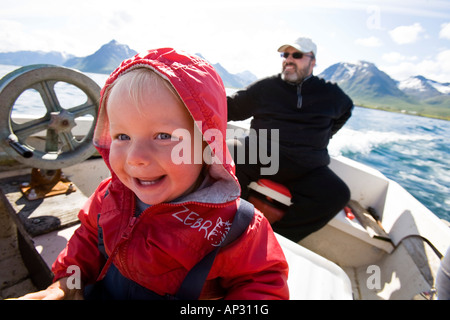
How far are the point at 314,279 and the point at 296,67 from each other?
189 cm

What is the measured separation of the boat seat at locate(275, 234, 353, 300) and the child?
12.0 inches

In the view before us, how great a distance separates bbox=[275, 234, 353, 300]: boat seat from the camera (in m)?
0.91

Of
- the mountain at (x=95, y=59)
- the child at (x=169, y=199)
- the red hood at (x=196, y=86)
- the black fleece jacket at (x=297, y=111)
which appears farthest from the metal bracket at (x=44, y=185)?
the mountain at (x=95, y=59)

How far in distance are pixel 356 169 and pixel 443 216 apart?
5.52 ft

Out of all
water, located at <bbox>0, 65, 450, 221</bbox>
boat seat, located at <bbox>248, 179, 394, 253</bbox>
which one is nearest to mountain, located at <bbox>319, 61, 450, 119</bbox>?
water, located at <bbox>0, 65, 450, 221</bbox>

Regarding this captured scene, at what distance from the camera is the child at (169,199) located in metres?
0.61

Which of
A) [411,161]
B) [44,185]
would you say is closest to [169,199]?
[44,185]

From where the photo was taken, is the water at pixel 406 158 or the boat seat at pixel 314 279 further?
the water at pixel 406 158

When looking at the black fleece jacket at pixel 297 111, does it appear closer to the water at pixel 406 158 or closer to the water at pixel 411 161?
the water at pixel 411 161

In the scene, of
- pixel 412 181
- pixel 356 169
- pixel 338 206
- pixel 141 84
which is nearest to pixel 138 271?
pixel 141 84

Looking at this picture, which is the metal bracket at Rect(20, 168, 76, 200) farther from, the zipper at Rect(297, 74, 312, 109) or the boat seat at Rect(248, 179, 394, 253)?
the zipper at Rect(297, 74, 312, 109)

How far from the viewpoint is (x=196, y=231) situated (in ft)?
2.26
